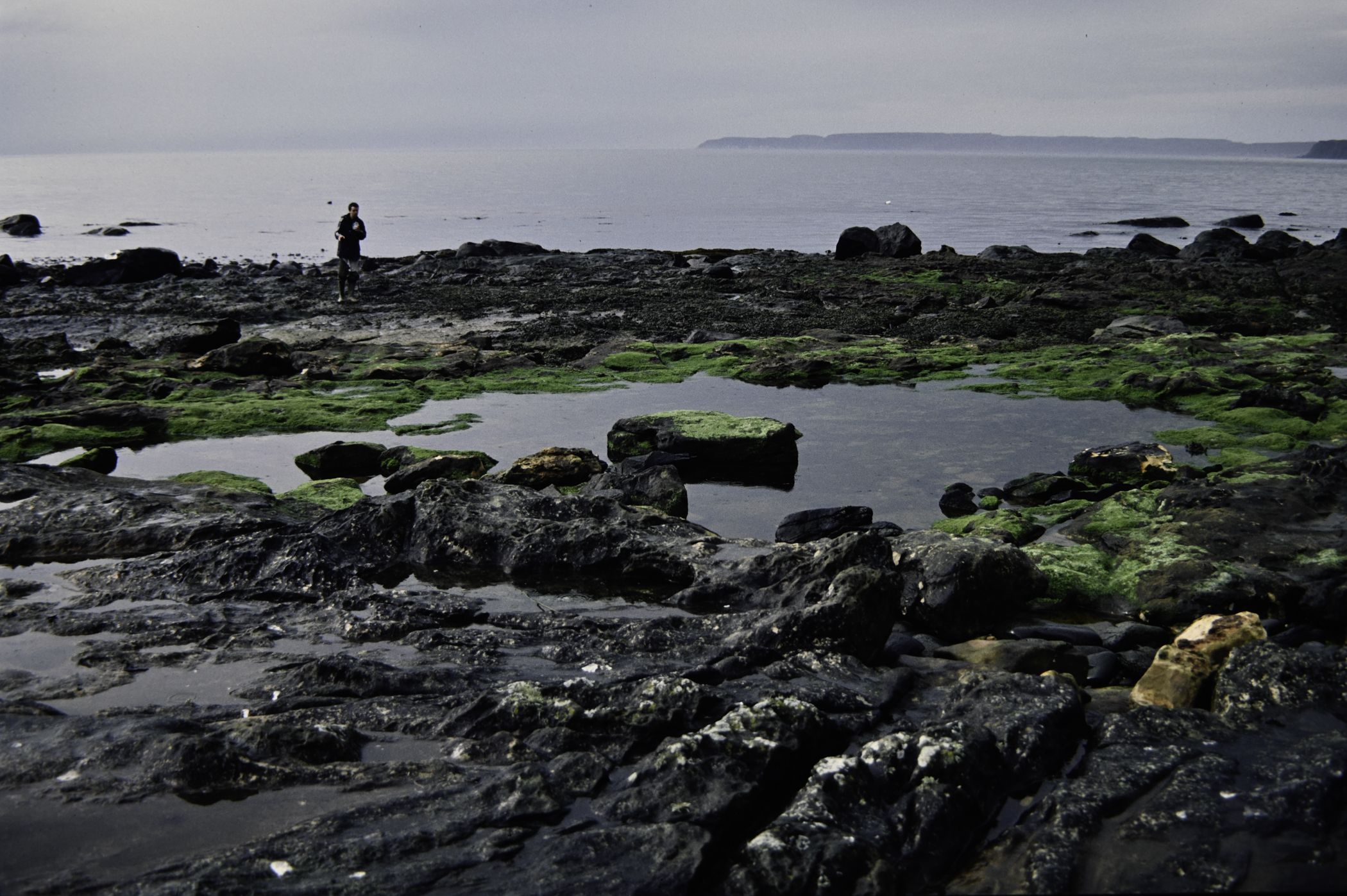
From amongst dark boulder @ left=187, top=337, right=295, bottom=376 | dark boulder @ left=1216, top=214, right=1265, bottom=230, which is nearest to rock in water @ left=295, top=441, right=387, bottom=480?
dark boulder @ left=187, top=337, right=295, bottom=376

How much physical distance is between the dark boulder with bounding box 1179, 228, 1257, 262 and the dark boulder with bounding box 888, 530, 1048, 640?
109ft

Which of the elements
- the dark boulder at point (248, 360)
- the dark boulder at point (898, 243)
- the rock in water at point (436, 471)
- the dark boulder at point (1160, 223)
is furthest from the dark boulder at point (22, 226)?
the dark boulder at point (1160, 223)

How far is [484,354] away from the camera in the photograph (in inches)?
887

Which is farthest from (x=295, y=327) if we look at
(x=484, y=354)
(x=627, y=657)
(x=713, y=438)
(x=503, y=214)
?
(x=503, y=214)

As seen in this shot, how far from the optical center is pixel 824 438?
15672 millimetres

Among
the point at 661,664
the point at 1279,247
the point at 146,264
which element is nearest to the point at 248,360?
the point at 661,664

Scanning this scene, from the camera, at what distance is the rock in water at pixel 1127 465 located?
12.7 m

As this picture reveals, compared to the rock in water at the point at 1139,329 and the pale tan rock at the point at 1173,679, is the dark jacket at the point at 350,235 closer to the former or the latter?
the rock in water at the point at 1139,329

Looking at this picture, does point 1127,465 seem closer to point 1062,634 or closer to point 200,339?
point 1062,634

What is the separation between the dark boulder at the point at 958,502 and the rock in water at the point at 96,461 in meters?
12.6

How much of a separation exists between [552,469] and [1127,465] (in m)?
8.17

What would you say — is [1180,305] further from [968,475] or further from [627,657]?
[627,657]

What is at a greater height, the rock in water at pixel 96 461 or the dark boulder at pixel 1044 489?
the rock in water at pixel 96 461

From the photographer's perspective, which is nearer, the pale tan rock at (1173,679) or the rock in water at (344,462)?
the pale tan rock at (1173,679)
